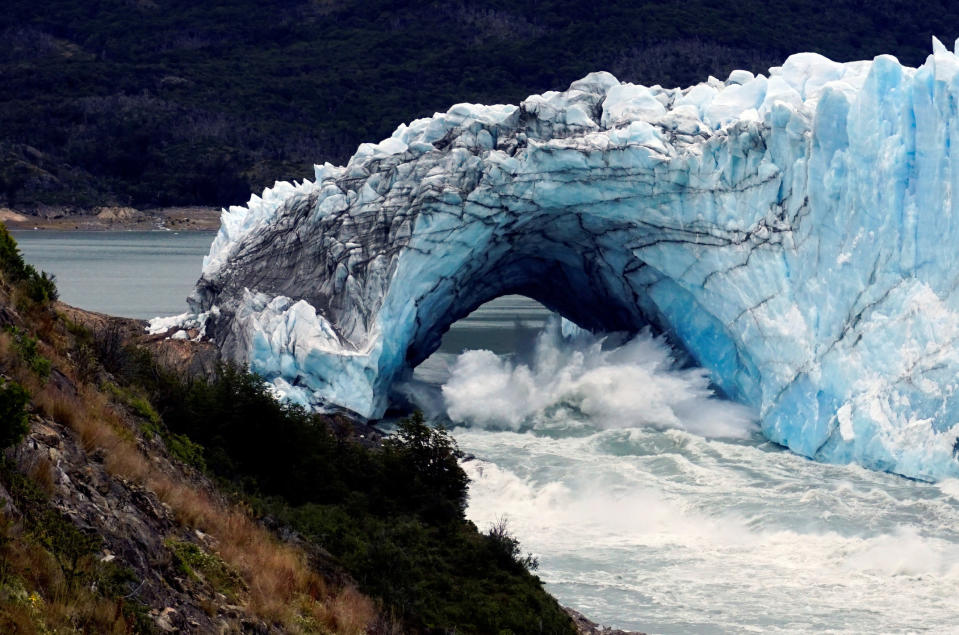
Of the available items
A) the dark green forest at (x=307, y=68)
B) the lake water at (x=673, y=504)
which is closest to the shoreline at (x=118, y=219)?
the dark green forest at (x=307, y=68)

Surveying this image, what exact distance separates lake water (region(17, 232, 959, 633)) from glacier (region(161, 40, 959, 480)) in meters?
0.92

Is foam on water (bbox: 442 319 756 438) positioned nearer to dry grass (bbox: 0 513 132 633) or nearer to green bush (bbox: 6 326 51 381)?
green bush (bbox: 6 326 51 381)

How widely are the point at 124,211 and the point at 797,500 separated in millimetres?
70194

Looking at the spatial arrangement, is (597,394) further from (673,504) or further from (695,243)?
(673,504)

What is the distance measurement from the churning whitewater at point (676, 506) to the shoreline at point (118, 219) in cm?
5820

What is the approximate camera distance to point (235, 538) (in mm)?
8523

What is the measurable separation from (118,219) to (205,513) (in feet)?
248

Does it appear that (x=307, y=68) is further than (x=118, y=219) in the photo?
Yes

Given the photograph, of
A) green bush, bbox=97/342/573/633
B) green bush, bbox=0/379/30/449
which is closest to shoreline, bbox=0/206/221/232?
green bush, bbox=97/342/573/633

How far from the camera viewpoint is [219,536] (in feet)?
27.4

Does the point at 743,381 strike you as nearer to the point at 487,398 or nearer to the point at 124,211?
the point at 487,398

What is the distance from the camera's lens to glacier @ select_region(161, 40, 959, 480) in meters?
18.6

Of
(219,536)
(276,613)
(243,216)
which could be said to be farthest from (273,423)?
(243,216)

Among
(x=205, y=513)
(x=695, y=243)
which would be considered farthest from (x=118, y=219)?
(x=205, y=513)
